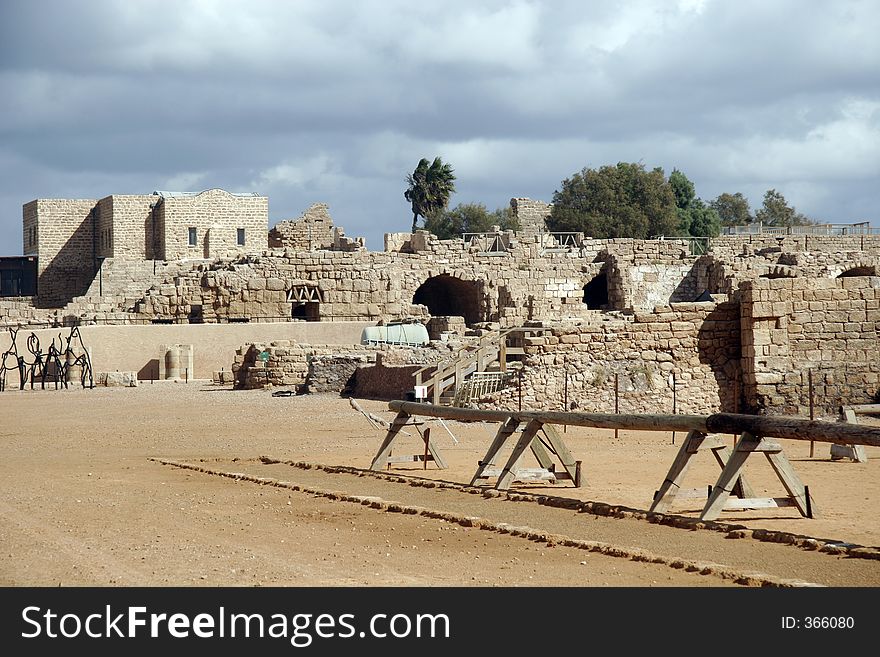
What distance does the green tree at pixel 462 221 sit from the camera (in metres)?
69.0

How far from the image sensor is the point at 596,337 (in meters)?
22.7

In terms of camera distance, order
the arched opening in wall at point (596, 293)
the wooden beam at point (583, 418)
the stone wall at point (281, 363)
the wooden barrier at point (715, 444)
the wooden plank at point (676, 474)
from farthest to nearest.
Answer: the arched opening in wall at point (596, 293)
the stone wall at point (281, 363)
the wooden beam at point (583, 418)
the wooden plank at point (676, 474)
the wooden barrier at point (715, 444)

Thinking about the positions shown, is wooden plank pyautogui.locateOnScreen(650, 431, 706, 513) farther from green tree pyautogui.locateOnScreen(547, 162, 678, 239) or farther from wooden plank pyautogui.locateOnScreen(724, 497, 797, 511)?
green tree pyautogui.locateOnScreen(547, 162, 678, 239)

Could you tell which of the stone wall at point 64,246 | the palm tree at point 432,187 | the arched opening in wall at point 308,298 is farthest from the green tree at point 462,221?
the arched opening in wall at point 308,298

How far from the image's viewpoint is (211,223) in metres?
59.9

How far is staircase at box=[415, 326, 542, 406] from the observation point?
21.5 metres

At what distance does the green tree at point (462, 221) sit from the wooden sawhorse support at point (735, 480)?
58161 mm

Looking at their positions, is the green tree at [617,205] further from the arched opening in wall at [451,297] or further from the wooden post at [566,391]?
the wooden post at [566,391]

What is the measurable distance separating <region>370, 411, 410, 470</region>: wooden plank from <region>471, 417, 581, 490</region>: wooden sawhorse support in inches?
54.5

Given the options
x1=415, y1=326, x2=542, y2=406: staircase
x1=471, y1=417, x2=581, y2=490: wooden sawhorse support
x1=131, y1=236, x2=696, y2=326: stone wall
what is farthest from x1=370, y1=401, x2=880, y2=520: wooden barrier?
x1=131, y1=236, x2=696, y2=326: stone wall

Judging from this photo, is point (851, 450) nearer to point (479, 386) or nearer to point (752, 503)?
point (752, 503)

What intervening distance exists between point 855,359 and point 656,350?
3.59 meters

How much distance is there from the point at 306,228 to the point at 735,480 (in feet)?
145
